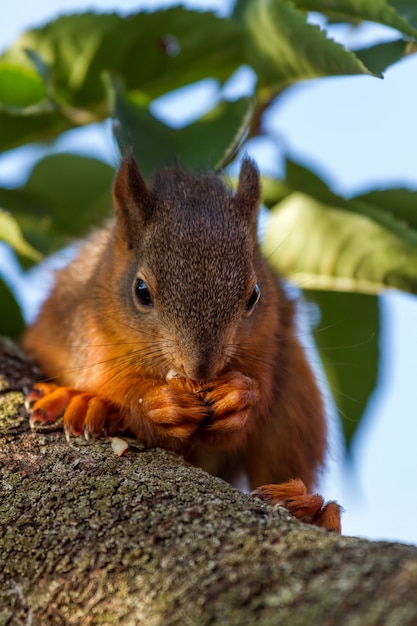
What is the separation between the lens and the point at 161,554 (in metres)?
1.69

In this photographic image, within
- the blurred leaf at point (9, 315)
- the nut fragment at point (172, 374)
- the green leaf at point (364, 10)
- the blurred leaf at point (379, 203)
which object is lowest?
the blurred leaf at point (9, 315)

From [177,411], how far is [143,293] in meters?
0.47

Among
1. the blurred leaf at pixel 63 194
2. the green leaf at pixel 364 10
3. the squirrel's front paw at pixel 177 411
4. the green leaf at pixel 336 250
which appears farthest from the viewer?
the blurred leaf at pixel 63 194

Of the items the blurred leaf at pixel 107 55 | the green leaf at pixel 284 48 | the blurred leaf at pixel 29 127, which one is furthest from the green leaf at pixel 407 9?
the blurred leaf at pixel 29 127

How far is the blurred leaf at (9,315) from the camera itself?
3.26 metres

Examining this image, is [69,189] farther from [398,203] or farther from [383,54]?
[383,54]

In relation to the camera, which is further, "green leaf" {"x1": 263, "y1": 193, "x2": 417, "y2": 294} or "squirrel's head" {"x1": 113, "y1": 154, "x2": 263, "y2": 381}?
"green leaf" {"x1": 263, "y1": 193, "x2": 417, "y2": 294}

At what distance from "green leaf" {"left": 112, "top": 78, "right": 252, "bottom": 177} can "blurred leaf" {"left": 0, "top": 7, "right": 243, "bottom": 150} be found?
30 centimetres

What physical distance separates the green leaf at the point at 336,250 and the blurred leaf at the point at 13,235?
2.96 ft

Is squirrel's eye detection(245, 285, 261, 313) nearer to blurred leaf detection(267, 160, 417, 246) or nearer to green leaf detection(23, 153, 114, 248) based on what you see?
blurred leaf detection(267, 160, 417, 246)

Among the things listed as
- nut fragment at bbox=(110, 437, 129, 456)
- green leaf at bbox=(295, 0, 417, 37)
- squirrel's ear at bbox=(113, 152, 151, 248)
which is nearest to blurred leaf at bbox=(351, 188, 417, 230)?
green leaf at bbox=(295, 0, 417, 37)

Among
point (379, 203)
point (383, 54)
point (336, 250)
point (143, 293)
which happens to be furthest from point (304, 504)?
point (383, 54)

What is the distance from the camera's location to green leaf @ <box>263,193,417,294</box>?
299 cm

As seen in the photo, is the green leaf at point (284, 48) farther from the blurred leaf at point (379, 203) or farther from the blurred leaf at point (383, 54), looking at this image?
the blurred leaf at point (379, 203)
